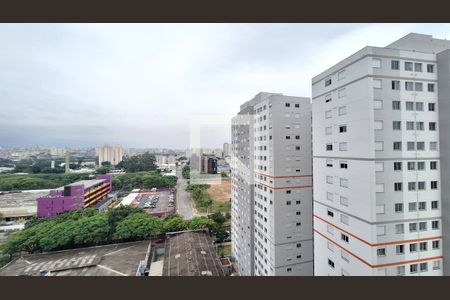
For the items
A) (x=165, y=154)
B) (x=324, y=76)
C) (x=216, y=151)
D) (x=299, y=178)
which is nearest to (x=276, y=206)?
(x=299, y=178)

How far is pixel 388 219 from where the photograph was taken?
3.46 metres

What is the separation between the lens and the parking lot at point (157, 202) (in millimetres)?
14945

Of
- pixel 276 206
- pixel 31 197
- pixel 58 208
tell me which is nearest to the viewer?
pixel 276 206

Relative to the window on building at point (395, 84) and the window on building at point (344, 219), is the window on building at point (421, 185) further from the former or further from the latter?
the window on building at point (395, 84)

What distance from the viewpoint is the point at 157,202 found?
667 inches

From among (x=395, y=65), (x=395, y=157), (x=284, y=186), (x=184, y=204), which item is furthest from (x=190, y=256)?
(x=184, y=204)

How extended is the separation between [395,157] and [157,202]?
641 inches

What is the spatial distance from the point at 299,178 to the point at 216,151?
3096 millimetres

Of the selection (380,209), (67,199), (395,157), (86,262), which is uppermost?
(395,157)

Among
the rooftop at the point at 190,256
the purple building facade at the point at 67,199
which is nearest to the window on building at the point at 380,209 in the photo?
the rooftop at the point at 190,256

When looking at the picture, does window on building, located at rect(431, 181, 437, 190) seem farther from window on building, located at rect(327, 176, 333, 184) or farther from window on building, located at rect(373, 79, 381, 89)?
window on building, located at rect(373, 79, 381, 89)

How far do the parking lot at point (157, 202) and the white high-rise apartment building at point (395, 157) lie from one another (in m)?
13.0

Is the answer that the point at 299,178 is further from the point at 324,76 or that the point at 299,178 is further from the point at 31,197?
the point at 31,197

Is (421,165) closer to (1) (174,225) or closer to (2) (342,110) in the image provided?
(2) (342,110)
